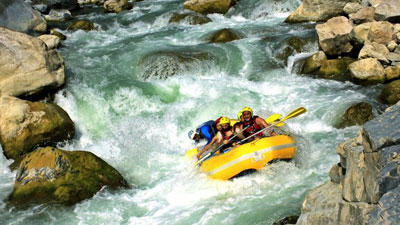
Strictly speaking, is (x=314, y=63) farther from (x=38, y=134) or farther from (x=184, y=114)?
(x=38, y=134)

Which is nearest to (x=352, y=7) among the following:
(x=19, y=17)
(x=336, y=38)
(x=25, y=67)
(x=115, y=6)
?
(x=336, y=38)

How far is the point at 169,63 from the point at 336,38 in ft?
13.8

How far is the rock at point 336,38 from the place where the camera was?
10062 mm

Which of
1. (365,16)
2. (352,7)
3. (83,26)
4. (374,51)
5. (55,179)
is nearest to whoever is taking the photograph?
(55,179)

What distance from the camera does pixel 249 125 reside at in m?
6.72

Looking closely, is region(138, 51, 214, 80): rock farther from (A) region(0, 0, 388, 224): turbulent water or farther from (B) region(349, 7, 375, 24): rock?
(B) region(349, 7, 375, 24): rock

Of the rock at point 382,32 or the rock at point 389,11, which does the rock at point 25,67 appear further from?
the rock at point 389,11

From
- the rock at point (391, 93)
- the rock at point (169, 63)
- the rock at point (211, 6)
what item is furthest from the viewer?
the rock at point (211, 6)

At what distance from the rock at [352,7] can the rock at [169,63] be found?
4.32 meters

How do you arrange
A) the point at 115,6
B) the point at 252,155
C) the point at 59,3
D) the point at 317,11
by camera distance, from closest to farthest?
the point at 252,155 → the point at 317,11 → the point at 115,6 → the point at 59,3

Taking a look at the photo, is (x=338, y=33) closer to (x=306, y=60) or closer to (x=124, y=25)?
(x=306, y=60)

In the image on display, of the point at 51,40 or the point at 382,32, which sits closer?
the point at 382,32

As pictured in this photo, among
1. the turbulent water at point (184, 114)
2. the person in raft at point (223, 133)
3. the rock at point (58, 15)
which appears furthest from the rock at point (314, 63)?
the rock at point (58, 15)

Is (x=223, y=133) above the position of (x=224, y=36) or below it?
below
